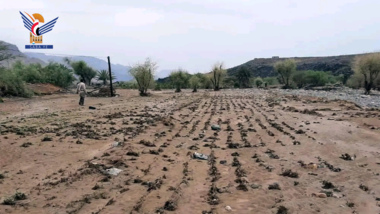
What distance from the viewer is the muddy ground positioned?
5375 mm

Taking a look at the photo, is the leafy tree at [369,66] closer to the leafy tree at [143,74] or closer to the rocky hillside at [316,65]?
Answer: the leafy tree at [143,74]

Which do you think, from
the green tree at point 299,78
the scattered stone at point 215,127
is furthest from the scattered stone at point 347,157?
the green tree at point 299,78

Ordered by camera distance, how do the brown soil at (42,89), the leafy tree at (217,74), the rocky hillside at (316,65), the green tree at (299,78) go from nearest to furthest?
the brown soil at (42,89) → the leafy tree at (217,74) → the green tree at (299,78) → the rocky hillside at (316,65)

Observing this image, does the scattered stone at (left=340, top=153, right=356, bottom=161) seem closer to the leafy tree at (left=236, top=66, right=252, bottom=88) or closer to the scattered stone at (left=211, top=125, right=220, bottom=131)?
A: the scattered stone at (left=211, top=125, right=220, bottom=131)

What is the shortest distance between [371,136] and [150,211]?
924cm

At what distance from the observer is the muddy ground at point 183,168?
538 cm

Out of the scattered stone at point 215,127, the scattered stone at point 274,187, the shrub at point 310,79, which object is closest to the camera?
the scattered stone at point 274,187

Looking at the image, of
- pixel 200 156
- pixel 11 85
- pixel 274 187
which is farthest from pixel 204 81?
pixel 274 187

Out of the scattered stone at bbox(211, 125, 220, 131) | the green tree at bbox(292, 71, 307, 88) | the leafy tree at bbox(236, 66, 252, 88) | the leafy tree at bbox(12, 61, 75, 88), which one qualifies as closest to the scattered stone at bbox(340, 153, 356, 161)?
the scattered stone at bbox(211, 125, 220, 131)

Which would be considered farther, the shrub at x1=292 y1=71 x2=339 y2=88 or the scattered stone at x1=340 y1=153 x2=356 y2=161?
the shrub at x1=292 y1=71 x2=339 y2=88

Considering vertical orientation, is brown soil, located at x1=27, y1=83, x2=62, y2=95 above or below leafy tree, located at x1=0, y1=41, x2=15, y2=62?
below

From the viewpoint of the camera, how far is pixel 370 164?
25.8 ft

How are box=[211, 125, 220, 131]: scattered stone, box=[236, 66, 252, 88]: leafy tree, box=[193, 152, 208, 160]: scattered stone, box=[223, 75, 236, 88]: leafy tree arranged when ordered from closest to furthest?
1. box=[193, 152, 208, 160]: scattered stone
2. box=[211, 125, 220, 131]: scattered stone
3. box=[236, 66, 252, 88]: leafy tree
4. box=[223, 75, 236, 88]: leafy tree

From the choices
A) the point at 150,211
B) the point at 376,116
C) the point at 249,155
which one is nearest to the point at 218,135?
the point at 249,155
